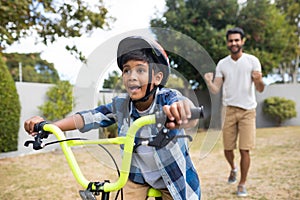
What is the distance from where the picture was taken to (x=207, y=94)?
75.5 inches

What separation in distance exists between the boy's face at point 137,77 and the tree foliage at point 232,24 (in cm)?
1095

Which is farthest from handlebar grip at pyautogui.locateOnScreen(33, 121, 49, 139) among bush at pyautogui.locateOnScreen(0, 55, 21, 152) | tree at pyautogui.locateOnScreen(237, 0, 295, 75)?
tree at pyautogui.locateOnScreen(237, 0, 295, 75)

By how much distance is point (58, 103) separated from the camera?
8.92 m

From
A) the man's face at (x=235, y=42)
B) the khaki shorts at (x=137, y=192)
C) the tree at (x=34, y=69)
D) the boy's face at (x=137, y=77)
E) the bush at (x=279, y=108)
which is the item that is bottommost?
the bush at (x=279, y=108)

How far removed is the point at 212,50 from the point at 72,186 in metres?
9.57

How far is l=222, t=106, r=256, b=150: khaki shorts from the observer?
4.50m

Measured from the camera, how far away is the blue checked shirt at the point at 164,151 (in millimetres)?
1729

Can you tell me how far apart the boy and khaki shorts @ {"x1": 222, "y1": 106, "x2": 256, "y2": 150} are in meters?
2.73

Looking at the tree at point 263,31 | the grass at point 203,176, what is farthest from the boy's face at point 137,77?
the tree at point 263,31

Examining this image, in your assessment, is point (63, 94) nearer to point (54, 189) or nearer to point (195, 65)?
point (54, 189)

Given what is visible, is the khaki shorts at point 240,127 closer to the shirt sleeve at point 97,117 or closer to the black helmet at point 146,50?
the shirt sleeve at point 97,117

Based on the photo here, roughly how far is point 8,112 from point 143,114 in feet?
21.5

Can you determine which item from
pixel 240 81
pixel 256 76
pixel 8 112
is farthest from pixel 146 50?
pixel 8 112

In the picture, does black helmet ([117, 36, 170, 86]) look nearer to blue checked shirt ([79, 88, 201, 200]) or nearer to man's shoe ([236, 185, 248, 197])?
blue checked shirt ([79, 88, 201, 200])
